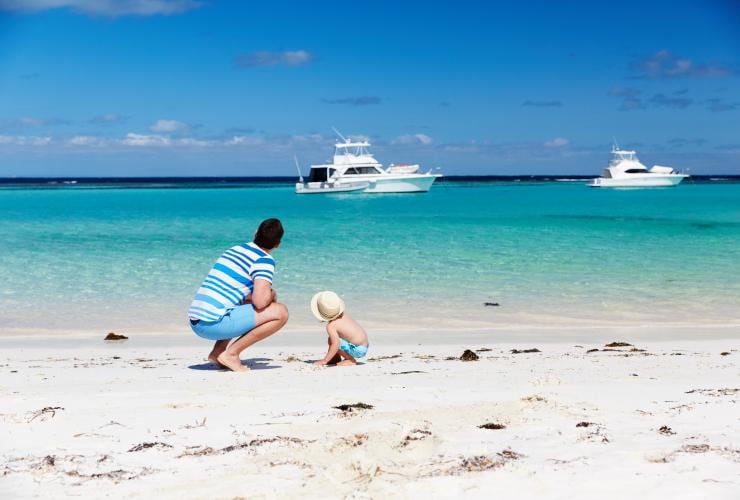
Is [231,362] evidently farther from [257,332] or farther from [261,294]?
[261,294]

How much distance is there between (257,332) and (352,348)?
→ 91 cm

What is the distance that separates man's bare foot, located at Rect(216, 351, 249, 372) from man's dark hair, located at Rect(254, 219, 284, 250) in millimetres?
989

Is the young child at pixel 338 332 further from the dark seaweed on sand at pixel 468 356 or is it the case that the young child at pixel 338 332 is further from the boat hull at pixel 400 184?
the boat hull at pixel 400 184

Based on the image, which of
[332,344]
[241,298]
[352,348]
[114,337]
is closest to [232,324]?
[241,298]

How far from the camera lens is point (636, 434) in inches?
160

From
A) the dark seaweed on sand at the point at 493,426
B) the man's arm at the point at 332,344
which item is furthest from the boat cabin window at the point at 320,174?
the dark seaweed on sand at the point at 493,426

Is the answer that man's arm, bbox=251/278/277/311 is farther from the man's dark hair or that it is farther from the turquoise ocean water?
the turquoise ocean water

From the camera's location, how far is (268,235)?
6.01 m

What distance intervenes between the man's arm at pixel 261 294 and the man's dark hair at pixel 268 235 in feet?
0.91

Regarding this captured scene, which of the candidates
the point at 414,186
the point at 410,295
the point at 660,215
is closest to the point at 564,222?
the point at 660,215

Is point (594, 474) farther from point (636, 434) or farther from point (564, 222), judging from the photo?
point (564, 222)

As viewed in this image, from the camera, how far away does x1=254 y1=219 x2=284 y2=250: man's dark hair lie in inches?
236

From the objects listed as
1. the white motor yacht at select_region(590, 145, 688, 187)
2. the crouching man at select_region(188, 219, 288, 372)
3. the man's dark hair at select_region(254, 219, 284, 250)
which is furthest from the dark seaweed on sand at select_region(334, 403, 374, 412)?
the white motor yacht at select_region(590, 145, 688, 187)

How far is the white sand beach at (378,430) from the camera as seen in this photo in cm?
334
